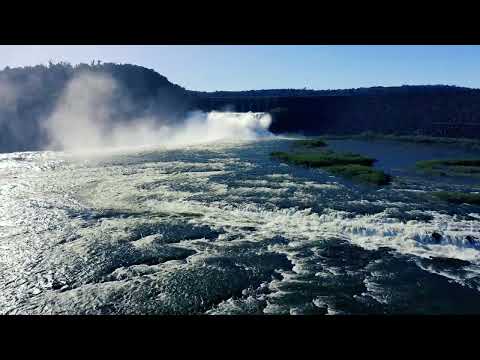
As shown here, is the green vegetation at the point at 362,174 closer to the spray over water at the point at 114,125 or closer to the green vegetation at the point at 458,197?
the green vegetation at the point at 458,197

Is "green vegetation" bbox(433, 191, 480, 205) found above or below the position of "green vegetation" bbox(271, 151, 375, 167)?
above

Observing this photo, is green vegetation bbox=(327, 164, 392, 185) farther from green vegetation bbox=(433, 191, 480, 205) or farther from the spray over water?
the spray over water

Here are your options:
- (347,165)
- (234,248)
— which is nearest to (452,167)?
(347,165)

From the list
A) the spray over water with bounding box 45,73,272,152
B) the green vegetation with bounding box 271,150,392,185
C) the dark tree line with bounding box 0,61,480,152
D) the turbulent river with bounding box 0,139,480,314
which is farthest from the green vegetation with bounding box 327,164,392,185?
the dark tree line with bounding box 0,61,480,152

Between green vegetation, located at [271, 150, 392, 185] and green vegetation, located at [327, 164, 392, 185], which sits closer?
green vegetation, located at [327, 164, 392, 185]
